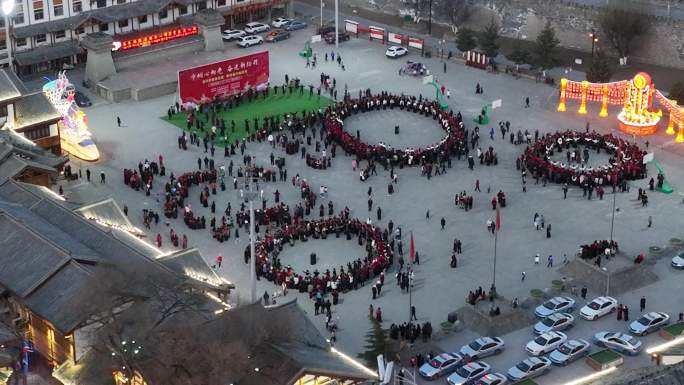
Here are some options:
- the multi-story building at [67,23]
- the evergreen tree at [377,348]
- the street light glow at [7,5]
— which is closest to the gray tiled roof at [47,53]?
the multi-story building at [67,23]

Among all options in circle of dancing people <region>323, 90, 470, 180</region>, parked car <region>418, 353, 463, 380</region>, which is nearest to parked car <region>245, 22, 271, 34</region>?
circle of dancing people <region>323, 90, 470, 180</region>

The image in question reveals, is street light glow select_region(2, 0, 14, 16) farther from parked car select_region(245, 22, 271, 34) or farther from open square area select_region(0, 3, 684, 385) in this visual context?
parked car select_region(245, 22, 271, 34)

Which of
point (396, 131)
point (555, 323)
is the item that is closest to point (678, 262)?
point (555, 323)

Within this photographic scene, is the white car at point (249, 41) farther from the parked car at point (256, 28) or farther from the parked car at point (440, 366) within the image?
the parked car at point (440, 366)

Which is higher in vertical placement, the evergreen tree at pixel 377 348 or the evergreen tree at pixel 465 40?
the evergreen tree at pixel 465 40

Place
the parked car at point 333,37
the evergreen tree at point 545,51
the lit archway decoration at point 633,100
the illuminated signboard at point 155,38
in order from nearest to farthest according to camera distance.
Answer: the lit archway decoration at point 633,100 < the evergreen tree at point 545,51 < the illuminated signboard at point 155,38 < the parked car at point 333,37

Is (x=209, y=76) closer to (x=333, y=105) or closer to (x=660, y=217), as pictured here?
(x=333, y=105)
